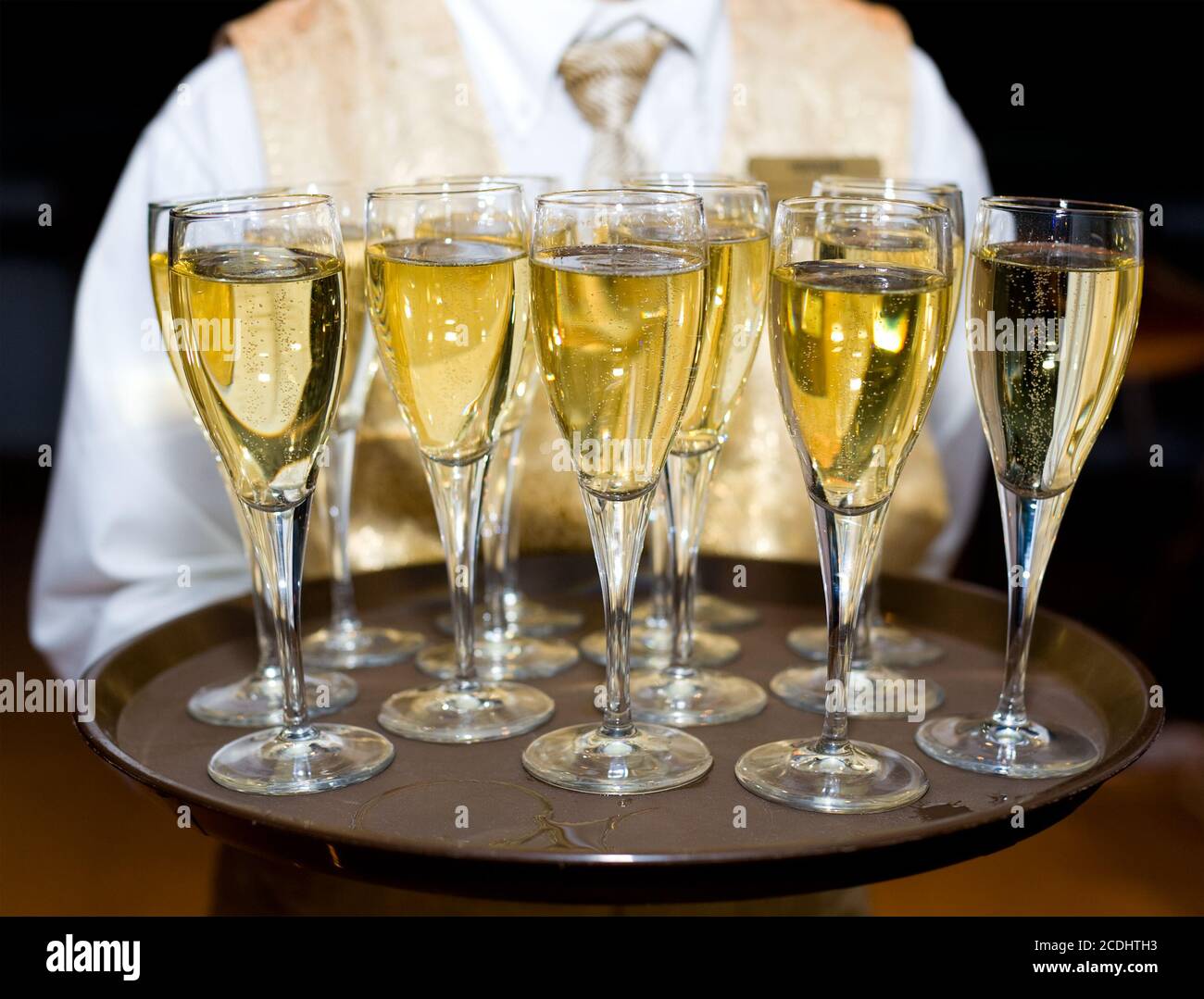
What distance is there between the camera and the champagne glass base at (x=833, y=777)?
837 millimetres

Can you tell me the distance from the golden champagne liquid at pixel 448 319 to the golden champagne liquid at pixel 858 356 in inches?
6.4

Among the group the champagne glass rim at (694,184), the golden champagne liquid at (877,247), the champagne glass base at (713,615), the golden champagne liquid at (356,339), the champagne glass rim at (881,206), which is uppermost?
the champagne glass rim at (694,184)

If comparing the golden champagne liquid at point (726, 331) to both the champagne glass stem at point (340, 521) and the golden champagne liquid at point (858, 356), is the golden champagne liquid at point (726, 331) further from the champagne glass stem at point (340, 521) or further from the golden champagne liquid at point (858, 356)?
the champagne glass stem at point (340, 521)

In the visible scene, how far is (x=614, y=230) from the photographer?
781 millimetres

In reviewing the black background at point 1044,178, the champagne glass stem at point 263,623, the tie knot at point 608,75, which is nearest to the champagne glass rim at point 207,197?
the champagne glass stem at point 263,623

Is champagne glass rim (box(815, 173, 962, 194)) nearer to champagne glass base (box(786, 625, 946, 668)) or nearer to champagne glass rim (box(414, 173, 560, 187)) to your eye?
champagne glass rim (box(414, 173, 560, 187))

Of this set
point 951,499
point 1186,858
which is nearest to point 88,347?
point 951,499

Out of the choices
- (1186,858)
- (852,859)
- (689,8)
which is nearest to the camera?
(852,859)

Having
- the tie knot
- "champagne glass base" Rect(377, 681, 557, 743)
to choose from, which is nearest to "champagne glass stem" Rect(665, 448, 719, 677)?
"champagne glass base" Rect(377, 681, 557, 743)

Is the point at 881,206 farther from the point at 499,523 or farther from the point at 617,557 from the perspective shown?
the point at 499,523

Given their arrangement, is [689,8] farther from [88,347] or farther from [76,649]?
Result: [76,649]

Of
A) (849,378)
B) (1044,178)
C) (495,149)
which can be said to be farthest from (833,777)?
(1044,178)

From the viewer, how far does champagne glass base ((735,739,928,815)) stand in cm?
84

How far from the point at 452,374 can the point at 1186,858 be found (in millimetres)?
1925
